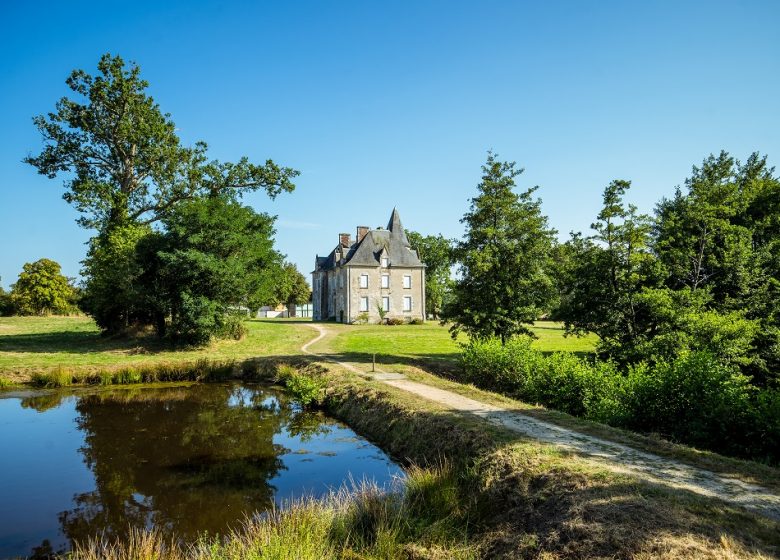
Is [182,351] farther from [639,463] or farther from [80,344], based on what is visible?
[639,463]

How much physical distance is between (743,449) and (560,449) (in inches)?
135

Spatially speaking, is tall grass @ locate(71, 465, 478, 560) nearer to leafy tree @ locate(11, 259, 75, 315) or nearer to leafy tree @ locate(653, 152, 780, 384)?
leafy tree @ locate(653, 152, 780, 384)

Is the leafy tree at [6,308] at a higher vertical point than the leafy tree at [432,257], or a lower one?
lower

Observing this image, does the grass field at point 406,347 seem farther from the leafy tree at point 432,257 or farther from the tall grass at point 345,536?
the leafy tree at point 432,257

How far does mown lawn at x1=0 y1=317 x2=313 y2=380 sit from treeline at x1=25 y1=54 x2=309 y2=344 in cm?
114

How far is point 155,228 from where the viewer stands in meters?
31.6

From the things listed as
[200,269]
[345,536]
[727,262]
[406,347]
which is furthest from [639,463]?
[200,269]

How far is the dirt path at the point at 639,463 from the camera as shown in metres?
6.19

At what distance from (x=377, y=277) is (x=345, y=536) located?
4537cm

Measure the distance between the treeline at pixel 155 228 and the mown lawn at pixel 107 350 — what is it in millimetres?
1136

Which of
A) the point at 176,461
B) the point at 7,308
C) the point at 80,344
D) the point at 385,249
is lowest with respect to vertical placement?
the point at 176,461

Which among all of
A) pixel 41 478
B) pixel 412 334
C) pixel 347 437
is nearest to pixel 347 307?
pixel 412 334

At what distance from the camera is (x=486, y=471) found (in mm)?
8062

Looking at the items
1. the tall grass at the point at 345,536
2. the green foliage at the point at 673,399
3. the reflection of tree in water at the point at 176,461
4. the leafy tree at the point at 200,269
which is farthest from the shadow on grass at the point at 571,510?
the leafy tree at the point at 200,269
